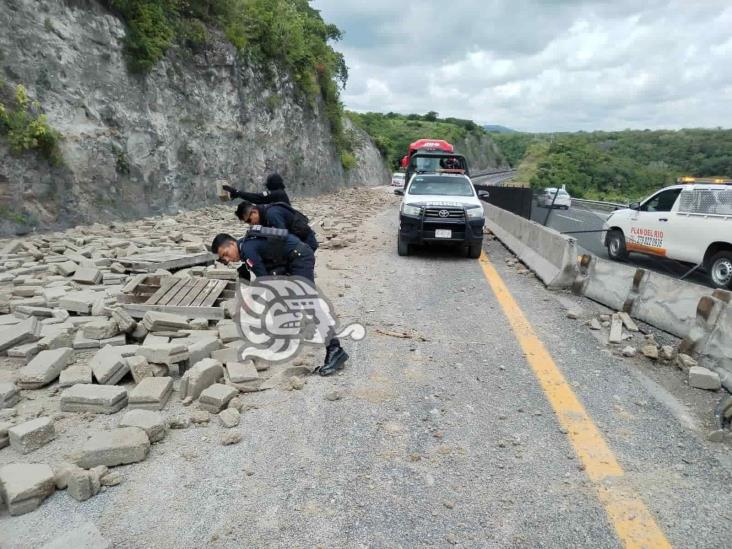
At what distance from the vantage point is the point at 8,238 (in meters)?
10.3

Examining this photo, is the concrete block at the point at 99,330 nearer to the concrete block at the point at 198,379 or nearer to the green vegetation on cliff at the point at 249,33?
the concrete block at the point at 198,379

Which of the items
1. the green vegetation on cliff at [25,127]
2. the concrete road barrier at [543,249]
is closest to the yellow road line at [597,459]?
the concrete road barrier at [543,249]

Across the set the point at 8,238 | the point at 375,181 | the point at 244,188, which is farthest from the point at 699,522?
the point at 375,181

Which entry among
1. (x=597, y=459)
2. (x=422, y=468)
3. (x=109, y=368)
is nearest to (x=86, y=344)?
(x=109, y=368)

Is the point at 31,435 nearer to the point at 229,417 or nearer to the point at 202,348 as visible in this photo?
the point at 229,417

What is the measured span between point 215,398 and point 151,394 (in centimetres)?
50

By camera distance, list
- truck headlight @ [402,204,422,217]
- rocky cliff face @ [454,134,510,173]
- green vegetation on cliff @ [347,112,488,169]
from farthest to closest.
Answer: rocky cliff face @ [454,134,510,173], green vegetation on cliff @ [347,112,488,169], truck headlight @ [402,204,422,217]

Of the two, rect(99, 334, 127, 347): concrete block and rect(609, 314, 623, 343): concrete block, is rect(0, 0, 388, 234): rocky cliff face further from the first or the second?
rect(609, 314, 623, 343): concrete block

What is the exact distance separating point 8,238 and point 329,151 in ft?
85.8

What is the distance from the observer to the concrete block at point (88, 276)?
23.3 feet

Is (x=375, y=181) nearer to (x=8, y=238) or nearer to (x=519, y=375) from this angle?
(x=8, y=238)

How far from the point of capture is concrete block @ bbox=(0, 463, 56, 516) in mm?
2684

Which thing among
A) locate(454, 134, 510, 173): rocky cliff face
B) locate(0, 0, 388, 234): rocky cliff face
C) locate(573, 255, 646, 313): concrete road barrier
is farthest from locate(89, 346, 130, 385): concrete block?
locate(454, 134, 510, 173): rocky cliff face

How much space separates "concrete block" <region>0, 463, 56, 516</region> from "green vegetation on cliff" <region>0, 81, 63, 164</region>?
33.9ft
